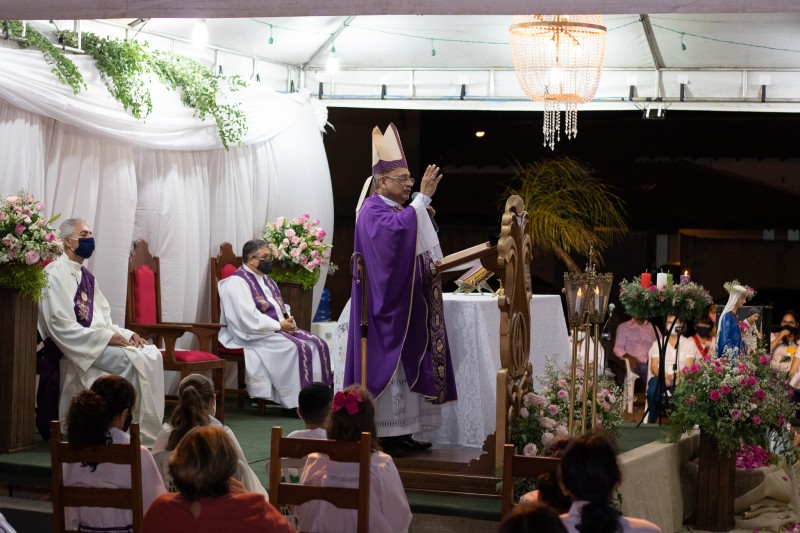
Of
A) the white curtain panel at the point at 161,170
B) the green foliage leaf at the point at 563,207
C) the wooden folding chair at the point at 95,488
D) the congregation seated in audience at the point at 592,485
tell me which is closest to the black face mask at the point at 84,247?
the white curtain panel at the point at 161,170

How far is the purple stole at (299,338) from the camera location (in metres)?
8.86

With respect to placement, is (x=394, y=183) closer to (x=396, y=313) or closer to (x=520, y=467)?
(x=396, y=313)

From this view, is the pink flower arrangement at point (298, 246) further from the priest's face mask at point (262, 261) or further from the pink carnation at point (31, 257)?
the pink carnation at point (31, 257)

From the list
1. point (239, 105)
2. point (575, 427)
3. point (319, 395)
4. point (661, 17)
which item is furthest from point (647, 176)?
point (319, 395)

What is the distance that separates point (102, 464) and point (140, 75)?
5174 mm

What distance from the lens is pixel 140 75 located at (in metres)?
8.80

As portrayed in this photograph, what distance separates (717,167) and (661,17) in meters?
5.86

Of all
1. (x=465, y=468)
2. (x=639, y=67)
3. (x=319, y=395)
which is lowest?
(x=465, y=468)

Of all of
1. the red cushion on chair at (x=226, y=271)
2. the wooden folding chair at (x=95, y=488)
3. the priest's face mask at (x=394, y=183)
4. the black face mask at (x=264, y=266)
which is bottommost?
the wooden folding chair at (x=95, y=488)

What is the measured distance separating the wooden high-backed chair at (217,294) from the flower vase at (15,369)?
2495 millimetres

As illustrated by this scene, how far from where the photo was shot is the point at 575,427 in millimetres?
6180

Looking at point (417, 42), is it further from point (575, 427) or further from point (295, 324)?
point (575, 427)

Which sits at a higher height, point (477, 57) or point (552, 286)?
point (477, 57)

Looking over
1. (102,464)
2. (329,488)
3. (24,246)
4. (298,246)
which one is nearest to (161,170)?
(298,246)
